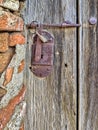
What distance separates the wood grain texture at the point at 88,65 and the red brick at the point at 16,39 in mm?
277

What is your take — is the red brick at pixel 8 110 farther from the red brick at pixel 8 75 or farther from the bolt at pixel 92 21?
the bolt at pixel 92 21

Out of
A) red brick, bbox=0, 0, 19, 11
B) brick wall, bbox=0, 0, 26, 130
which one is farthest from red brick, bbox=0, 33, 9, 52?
red brick, bbox=0, 0, 19, 11

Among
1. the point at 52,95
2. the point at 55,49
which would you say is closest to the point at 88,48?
the point at 55,49

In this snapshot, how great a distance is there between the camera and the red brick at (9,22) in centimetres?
113

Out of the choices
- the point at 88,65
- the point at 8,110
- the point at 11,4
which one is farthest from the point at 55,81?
the point at 11,4

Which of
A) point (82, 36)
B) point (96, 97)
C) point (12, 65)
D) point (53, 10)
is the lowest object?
point (96, 97)

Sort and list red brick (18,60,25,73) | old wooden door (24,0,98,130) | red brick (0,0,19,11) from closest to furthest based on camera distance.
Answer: red brick (0,0,19,11), red brick (18,60,25,73), old wooden door (24,0,98,130)

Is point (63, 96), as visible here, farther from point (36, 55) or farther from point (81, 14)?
point (81, 14)

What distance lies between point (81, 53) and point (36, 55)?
0.67ft

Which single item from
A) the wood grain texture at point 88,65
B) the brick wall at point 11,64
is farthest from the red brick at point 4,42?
the wood grain texture at point 88,65

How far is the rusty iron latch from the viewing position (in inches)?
51.5

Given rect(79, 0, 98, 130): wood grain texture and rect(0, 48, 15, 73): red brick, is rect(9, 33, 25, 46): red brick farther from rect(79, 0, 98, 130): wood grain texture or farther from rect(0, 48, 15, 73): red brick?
rect(79, 0, 98, 130): wood grain texture

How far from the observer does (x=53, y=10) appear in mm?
1332

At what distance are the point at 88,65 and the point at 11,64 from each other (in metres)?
0.37
